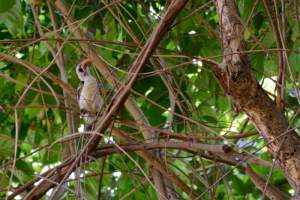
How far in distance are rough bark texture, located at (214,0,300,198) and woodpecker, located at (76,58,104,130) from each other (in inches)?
36.2

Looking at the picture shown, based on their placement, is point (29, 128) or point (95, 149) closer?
point (95, 149)

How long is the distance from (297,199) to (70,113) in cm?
104

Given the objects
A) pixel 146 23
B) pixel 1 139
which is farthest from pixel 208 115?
pixel 1 139

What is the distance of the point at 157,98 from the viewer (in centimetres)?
262

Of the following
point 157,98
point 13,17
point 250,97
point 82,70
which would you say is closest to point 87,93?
point 82,70

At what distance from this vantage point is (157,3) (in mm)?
2842

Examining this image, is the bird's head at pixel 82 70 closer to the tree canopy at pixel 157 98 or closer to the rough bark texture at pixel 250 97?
the tree canopy at pixel 157 98

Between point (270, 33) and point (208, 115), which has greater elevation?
point (270, 33)

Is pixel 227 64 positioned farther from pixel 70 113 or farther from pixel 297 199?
pixel 70 113

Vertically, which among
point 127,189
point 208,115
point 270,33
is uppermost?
point 270,33

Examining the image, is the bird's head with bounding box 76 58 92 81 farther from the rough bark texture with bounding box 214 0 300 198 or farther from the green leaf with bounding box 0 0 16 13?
the rough bark texture with bounding box 214 0 300 198

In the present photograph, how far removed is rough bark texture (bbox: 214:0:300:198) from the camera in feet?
5.13

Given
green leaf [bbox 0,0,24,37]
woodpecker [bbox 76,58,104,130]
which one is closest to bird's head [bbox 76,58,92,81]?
woodpecker [bbox 76,58,104,130]

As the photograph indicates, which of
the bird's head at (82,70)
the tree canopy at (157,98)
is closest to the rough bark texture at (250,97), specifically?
the tree canopy at (157,98)
